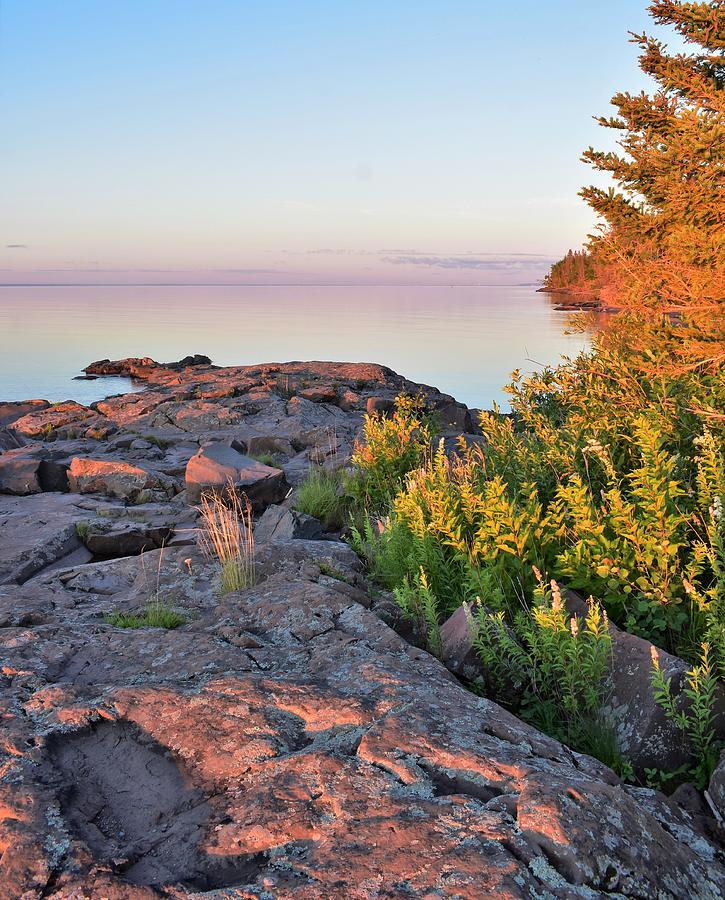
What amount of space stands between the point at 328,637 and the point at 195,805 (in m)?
1.80

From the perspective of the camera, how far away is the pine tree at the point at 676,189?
8062mm

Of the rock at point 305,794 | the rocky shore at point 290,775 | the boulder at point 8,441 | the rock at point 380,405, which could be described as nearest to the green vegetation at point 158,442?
the boulder at point 8,441

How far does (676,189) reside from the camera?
324 inches

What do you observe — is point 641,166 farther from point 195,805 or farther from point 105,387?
point 105,387

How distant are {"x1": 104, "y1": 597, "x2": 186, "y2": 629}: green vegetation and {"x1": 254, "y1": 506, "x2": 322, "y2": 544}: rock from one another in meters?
2.35

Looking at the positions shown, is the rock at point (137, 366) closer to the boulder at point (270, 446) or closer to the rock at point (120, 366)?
the rock at point (120, 366)

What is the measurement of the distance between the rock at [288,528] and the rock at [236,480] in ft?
5.72

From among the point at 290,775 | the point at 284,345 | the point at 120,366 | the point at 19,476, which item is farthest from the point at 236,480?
the point at 284,345

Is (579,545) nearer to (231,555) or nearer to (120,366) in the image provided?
(231,555)

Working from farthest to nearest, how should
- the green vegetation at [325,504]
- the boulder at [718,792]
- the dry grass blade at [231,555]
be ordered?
1. the green vegetation at [325,504]
2. the dry grass blade at [231,555]
3. the boulder at [718,792]

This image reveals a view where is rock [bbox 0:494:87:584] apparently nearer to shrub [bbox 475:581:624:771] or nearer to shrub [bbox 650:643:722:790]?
shrub [bbox 475:581:624:771]

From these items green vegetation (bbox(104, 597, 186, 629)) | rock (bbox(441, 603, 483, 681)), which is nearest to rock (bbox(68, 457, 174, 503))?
green vegetation (bbox(104, 597, 186, 629))

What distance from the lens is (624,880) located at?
2135 millimetres

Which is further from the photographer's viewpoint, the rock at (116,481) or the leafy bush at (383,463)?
the rock at (116,481)
